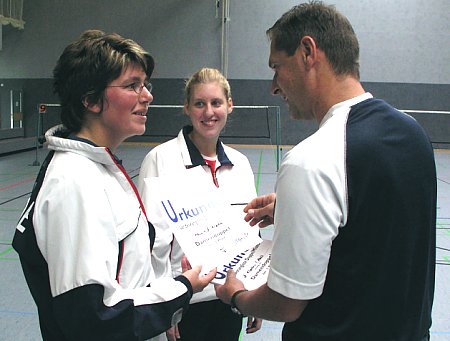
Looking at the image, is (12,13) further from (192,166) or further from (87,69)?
(87,69)

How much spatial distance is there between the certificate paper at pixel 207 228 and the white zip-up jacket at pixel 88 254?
200mm

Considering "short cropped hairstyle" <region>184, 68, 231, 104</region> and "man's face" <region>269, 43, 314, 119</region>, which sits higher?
"short cropped hairstyle" <region>184, 68, 231, 104</region>

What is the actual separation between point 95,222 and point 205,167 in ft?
3.40

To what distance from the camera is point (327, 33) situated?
3.47 feet

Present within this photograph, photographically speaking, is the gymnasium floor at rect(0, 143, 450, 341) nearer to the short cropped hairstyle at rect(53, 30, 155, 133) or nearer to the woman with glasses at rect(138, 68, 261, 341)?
the woman with glasses at rect(138, 68, 261, 341)

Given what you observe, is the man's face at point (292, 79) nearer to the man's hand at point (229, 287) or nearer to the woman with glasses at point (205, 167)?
the man's hand at point (229, 287)

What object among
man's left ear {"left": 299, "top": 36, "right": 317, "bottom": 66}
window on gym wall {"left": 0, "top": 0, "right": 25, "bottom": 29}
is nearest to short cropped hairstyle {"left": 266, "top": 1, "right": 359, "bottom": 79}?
man's left ear {"left": 299, "top": 36, "right": 317, "bottom": 66}

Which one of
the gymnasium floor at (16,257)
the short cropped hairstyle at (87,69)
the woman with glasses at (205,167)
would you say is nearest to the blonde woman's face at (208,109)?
the woman with glasses at (205,167)

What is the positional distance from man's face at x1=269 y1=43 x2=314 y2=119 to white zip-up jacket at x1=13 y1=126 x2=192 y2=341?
0.50m

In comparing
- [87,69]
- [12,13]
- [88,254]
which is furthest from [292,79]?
[12,13]

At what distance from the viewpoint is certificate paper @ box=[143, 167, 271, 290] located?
135 cm

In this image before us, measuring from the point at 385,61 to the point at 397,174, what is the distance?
11.7 m

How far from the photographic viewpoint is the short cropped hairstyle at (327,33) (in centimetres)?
A: 106

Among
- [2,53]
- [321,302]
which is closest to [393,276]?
[321,302]
